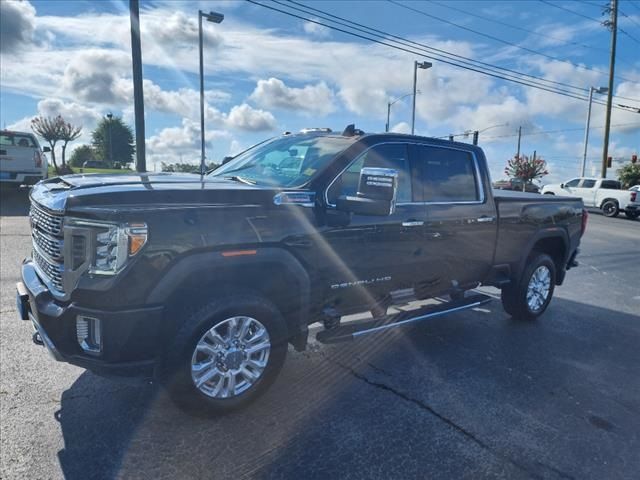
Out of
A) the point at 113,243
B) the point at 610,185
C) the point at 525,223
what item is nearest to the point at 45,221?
the point at 113,243

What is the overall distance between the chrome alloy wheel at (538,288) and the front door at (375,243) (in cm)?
207

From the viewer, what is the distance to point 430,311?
4613 millimetres

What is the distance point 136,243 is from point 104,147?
100 metres

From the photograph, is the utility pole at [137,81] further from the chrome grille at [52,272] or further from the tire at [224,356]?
the tire at [224,356]

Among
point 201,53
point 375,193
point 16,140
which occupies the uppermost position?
point 201,53

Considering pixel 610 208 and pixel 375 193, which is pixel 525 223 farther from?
pixel 610 208

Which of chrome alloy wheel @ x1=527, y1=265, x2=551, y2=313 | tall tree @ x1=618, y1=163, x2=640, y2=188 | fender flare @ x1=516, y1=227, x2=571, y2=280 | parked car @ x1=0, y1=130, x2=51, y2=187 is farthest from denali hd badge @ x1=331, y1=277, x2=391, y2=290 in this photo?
tall tree @ x1=618, y1=163, x2=640, y2=188

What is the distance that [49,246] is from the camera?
10.5 ft

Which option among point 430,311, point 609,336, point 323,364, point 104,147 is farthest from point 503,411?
point 104,147

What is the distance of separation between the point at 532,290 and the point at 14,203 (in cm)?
1468

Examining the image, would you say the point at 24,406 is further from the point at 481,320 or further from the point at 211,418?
the point at 481,320

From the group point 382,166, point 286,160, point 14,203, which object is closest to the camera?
point 382,166

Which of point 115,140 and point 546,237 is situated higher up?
point 115,140

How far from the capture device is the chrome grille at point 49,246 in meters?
3.03
